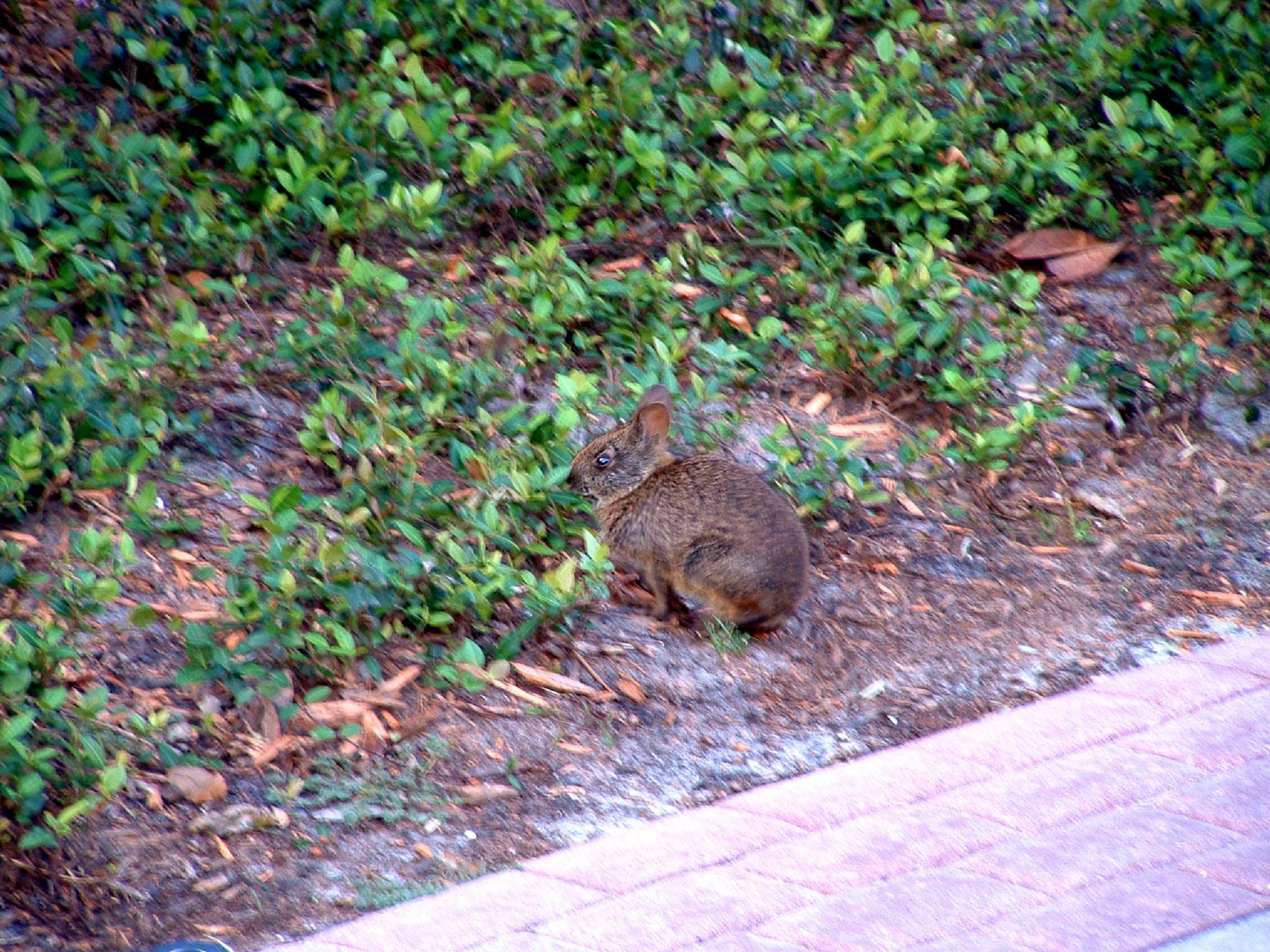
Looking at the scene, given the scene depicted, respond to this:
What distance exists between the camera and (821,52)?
977 cm

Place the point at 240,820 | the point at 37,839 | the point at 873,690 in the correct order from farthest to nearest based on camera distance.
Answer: the point at 873,690 → the point at 240,820 → the point at 37,839

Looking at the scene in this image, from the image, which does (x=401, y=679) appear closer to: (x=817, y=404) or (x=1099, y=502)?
(x=817, y=404)

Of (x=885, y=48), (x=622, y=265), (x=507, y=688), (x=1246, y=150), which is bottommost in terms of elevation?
(x=507, y=688)

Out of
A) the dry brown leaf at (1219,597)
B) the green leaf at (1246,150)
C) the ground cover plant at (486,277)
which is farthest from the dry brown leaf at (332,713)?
the green leaf at (1246,150)

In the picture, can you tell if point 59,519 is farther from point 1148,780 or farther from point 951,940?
point 1148,780

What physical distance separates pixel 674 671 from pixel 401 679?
3.38ft

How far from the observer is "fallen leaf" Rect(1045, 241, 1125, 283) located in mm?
8508

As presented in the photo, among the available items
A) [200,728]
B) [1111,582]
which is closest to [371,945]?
[200,728]

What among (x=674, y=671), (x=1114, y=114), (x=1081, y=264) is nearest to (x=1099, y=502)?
(x=1081, y=264)

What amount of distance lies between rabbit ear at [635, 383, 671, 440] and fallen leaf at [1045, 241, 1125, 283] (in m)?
3.18

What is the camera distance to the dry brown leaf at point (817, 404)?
7219mm

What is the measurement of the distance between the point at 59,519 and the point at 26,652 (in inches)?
50.7

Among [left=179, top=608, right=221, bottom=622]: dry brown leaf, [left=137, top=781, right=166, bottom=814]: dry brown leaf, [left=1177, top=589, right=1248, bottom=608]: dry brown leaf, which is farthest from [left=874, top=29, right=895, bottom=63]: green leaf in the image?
[left=137, top=781, right=166, bottom=814]: dry brown leaf

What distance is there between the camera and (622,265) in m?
7.85
